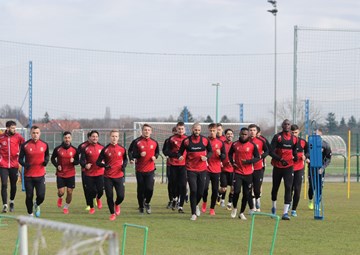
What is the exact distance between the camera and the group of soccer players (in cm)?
1672

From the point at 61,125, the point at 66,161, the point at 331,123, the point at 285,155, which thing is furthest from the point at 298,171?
the point at 61,125

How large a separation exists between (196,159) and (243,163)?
3.38 ft

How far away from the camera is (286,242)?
13.1 meters

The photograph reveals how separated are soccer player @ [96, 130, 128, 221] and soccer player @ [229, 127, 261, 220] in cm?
241

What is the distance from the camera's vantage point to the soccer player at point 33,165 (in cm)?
1658

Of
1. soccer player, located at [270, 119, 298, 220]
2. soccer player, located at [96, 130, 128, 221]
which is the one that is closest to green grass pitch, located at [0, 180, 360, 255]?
soccer player, located at [96, 130, 128, 221]

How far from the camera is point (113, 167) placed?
1666 centimetres

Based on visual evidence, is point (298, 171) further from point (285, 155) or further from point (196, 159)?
point (196, 159)

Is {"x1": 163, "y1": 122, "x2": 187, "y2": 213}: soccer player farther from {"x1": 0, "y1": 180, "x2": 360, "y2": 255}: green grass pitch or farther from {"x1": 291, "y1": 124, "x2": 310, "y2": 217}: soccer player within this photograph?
{"x1": 291, "y1": 124, "x2": 310, "y2": 217}: soccer player

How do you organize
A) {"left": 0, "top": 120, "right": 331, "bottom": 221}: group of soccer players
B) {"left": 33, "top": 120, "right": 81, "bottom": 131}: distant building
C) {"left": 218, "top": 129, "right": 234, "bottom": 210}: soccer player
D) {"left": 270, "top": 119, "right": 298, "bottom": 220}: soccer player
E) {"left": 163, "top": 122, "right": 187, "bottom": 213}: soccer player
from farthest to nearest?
{"left": 33, "top": 120, "right": 81, "bottom": 131}: distant building → {"left": 218, "top": 129, "right": 234, "bottom": 210}: soccer player → {"left": 163, "top": 122, "right": 187, "bottom": 213}: soccer player → {"left": 270, "top": 119, "right": 298, "bottom": 220}: soccer player → {"left": 0, "top": 120, "right": 331, "bottom": 221}: group of soccer players

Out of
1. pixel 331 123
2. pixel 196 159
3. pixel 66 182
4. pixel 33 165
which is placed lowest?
pixel 66 182

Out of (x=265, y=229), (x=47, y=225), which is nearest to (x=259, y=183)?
(x=265, y=229)

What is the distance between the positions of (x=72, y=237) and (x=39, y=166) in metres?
11.5

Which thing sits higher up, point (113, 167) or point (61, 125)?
point (61, 125)
